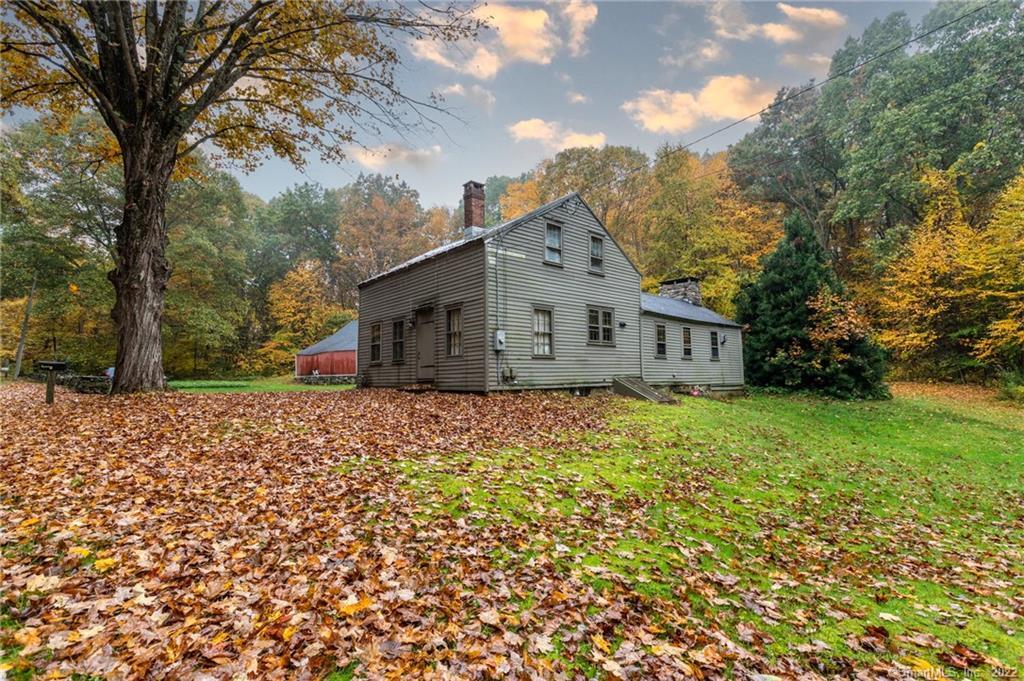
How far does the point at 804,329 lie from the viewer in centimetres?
2181

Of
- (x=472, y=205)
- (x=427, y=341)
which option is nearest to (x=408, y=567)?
(x=427, y=341)

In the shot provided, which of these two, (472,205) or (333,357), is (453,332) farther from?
(333,357)

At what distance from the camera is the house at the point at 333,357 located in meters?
28.0

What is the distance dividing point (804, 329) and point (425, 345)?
18.3 metres

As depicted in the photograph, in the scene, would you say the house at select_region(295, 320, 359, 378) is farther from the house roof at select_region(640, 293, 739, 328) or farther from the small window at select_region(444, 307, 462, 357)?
the house roof at select_region(640, 293, 739, 328)

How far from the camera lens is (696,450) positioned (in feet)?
31.2

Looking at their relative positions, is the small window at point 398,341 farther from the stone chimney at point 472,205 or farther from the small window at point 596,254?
the small window at point 596,254

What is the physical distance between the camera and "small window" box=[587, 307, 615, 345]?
16.5m

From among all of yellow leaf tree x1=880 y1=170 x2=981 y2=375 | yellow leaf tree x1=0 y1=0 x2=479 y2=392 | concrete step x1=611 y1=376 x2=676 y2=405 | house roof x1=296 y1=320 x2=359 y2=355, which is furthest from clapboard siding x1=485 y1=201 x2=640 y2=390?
house roof x1=296 y1=320 x2=359 y2=355

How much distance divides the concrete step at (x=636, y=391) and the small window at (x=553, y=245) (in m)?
5.08

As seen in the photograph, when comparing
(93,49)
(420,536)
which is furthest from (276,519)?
(93,49)

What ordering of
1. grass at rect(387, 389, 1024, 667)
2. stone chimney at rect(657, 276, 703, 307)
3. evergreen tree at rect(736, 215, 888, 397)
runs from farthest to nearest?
stone chimney at rect(657, 276, 703, 307) < evergreen tree at rect(736, 215, 888, 397) < grass at rect(387, 389, 1024, 667)

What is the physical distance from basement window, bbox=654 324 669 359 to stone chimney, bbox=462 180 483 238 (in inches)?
353

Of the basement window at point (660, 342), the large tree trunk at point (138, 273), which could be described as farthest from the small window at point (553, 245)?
the large tree trunk at point (138, 273)
